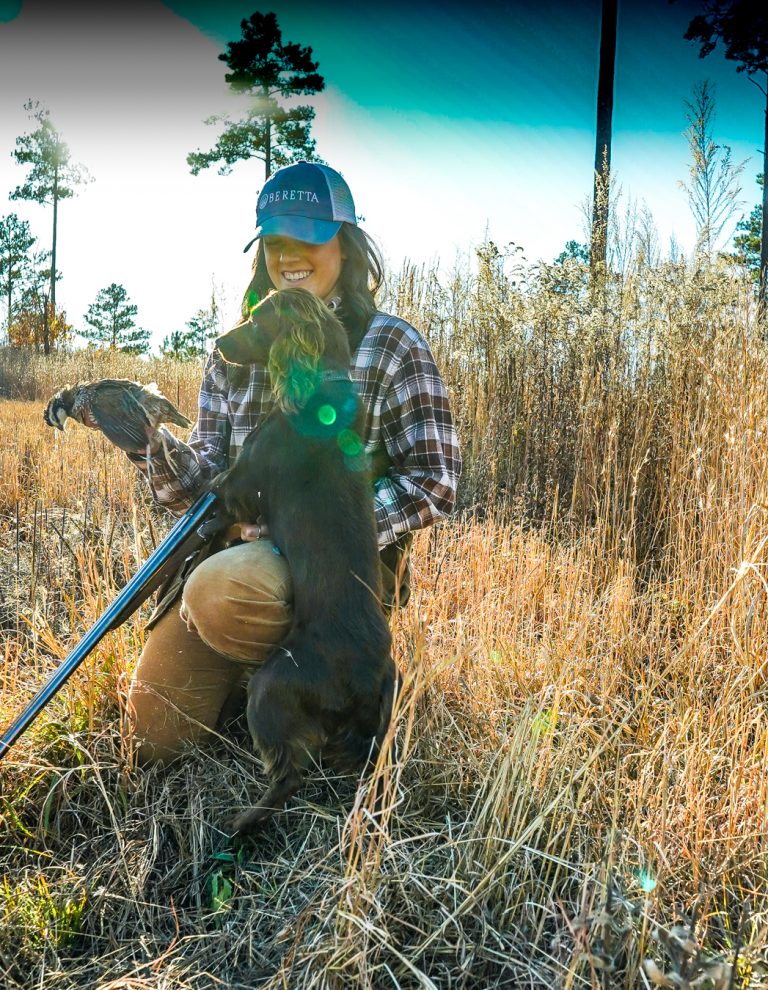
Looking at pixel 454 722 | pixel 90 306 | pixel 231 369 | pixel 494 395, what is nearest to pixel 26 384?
pixel 494 395

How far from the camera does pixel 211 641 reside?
2.19 metres

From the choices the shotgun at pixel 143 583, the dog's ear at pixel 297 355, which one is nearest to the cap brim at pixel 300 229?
the dog's ear at pixel 297 355

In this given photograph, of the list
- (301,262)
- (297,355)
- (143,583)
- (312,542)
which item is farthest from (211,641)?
(301,262)

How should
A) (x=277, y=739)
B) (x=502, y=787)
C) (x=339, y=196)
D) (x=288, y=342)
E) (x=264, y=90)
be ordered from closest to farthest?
1. (x=502, y=787)
2. (x=277, y=739)
3. (x=288, y=342)
4. (x=339, y=196)
5. (x=264, y=90)

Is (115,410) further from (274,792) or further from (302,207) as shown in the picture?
(274,792)

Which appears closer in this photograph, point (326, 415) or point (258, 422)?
point (326, 415)

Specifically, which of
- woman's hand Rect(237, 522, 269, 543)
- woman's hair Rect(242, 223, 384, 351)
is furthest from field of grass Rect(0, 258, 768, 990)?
woman's hair Rect(242, 223, 384, 351)

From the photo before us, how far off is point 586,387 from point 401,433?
1.84 meters

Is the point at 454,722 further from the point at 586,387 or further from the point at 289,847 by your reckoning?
the point at 586,387

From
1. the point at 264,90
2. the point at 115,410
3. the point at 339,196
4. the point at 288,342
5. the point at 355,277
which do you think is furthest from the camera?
the point at 264,90

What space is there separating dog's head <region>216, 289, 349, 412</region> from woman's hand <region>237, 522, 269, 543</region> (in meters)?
0.39

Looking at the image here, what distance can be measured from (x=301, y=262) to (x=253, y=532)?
851mm

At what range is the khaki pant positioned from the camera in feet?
6.88

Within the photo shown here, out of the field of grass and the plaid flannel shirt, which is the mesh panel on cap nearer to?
the plaid flannel shirt
